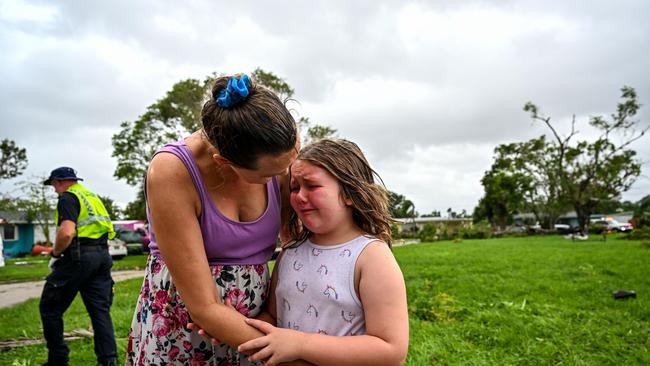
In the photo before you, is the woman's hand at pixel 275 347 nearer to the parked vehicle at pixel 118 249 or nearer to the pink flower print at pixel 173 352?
the pink flower print at pixel 173 352

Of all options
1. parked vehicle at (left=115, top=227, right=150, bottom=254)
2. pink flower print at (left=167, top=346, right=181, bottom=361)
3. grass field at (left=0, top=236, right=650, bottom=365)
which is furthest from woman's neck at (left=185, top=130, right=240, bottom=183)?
parked vehicle at (left=115, top=227, right=150, bottom=254)

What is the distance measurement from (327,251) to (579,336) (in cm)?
445

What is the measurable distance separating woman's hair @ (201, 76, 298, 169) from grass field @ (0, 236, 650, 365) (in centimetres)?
323

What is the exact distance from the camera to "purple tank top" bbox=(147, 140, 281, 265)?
64.7 inches

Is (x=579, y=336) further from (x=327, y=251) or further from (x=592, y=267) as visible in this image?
(x=592, y=267)

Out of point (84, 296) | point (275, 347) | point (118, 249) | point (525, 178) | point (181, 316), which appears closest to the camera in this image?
point (275, 347)

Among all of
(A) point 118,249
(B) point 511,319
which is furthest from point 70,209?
(A) point 118,249

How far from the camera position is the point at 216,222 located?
168 cm

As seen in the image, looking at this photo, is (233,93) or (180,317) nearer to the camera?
(233,93)

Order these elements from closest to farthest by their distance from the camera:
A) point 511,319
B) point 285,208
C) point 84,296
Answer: point 285,208
point 84,296
point 511,319

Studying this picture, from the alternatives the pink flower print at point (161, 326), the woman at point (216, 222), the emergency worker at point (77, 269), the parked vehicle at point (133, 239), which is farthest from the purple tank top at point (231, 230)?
the parked vehicle at point (133, 239)

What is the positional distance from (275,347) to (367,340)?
0.28 metres

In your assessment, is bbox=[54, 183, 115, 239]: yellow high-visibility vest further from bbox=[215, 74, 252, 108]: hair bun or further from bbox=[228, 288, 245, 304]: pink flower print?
bbox=[215, 74, 252, 108]: hair bun

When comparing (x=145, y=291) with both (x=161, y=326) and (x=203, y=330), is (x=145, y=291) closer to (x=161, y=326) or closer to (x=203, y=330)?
(x=161, y=326)
